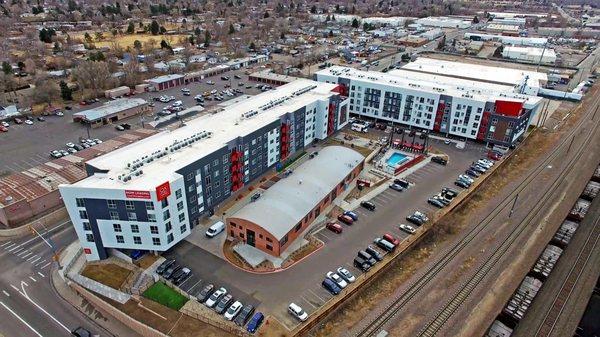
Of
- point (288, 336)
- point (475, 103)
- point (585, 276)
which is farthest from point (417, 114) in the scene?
point (288, 336)

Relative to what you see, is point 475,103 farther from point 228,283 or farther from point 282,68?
point 282,68

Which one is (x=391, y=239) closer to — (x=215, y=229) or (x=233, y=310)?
(x=233, y=310)

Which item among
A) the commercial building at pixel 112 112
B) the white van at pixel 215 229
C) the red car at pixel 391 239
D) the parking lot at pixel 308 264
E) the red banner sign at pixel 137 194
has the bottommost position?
the parking lot at pixel 308 264

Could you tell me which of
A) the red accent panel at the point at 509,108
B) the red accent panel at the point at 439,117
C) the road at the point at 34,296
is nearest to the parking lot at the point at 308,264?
the road at the point at 34,296

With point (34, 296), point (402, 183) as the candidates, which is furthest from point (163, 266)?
point (402, 183)

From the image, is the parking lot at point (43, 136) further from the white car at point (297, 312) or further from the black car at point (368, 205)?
the white car at point (297, 312)

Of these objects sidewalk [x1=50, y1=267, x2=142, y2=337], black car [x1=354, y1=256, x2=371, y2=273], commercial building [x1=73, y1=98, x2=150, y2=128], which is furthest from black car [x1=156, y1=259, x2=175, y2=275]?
commercial building [x1=73, y1=98, x2=150, y2=128]
